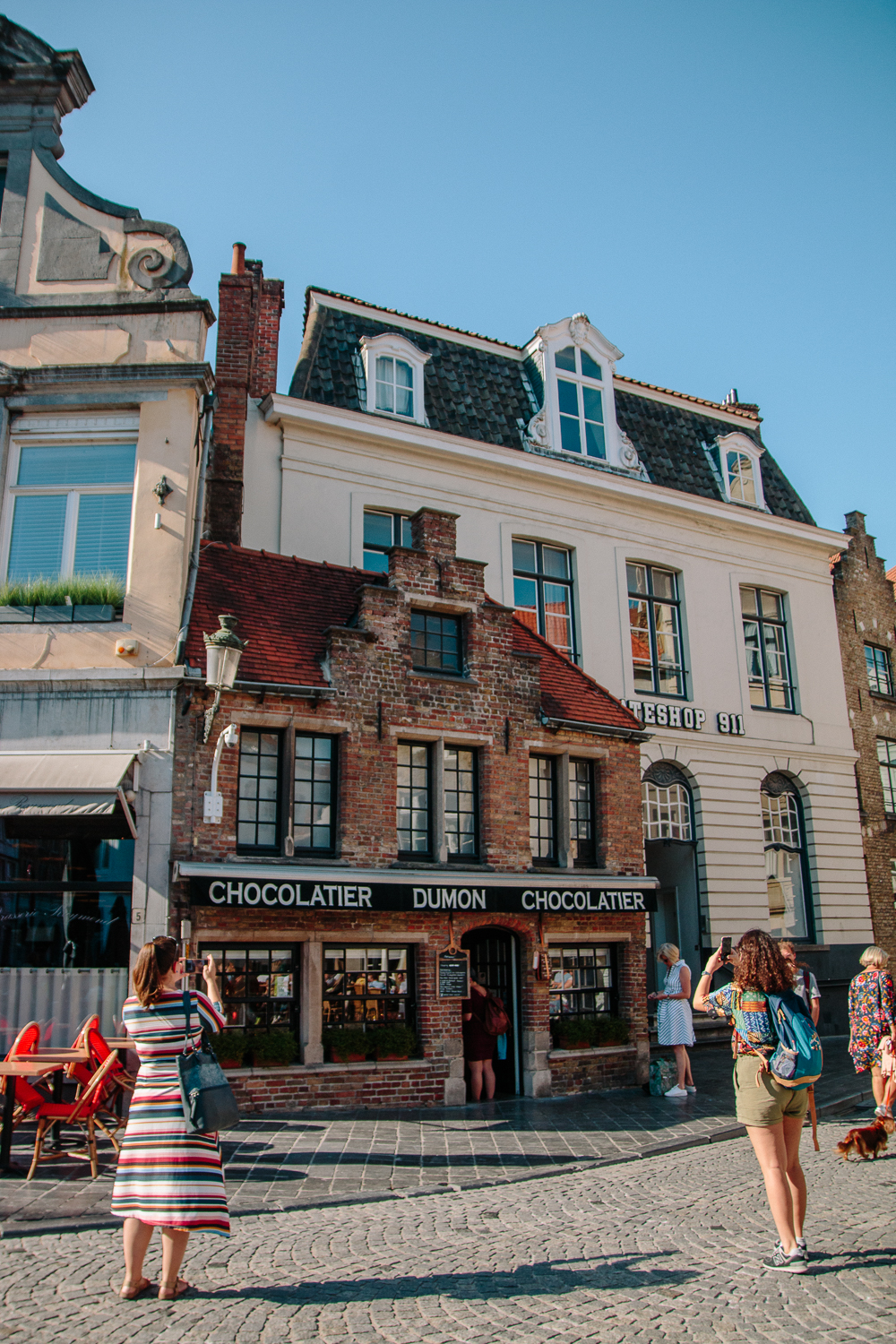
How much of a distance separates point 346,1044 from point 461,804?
3313 mm

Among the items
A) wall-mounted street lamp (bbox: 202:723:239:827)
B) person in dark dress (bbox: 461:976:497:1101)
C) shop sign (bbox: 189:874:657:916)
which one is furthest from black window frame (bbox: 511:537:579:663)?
wall-mounted street lamp (bbox: 202:723:239:827)

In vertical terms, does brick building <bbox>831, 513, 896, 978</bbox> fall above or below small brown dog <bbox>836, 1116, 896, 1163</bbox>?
above

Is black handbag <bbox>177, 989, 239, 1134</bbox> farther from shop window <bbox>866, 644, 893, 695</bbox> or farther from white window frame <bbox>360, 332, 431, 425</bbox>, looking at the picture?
shop window <bbox>866, 644, 893, 695</bbox>

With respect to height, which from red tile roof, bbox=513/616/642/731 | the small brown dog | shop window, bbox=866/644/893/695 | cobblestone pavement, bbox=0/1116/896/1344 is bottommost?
cobblestone pavement, bbox=0/1116/896/1344

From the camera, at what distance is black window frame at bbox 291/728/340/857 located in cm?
1189

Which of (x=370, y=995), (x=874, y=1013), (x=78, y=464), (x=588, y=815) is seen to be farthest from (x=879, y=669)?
(x=78, y=464)

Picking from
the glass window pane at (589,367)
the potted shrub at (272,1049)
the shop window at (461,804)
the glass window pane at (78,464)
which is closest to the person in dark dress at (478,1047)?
the shop window at (461,804)

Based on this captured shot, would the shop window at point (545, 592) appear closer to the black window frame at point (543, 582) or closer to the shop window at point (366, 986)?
the black window frame at point (543, 582)

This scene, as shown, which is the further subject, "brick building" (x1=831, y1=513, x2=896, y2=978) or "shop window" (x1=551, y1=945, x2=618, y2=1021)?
"brick building" (x1=831, y1=513, x2=896, y2=978)

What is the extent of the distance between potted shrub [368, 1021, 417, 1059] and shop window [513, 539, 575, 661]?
343 inches

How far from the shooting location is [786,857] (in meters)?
20.9

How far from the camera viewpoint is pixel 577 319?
2075 centimetres

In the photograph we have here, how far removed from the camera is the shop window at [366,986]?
459 inches

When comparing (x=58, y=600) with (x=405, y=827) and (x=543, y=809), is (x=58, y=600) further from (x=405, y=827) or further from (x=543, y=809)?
(x=543, y=809)
